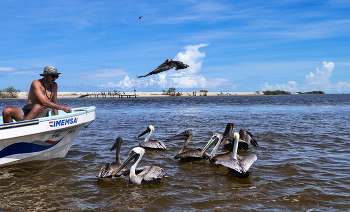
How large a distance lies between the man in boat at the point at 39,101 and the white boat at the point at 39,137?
0.34m

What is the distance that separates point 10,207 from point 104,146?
5204 mm

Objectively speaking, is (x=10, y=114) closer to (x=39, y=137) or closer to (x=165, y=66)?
(x=39, y=137)

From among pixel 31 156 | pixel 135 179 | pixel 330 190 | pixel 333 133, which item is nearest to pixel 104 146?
pixel 31 156

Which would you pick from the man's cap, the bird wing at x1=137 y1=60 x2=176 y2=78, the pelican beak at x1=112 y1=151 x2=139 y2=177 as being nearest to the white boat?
the man's cap

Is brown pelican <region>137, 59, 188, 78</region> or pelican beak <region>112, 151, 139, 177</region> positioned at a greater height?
brown pelican <region>137, 59, 188, 78</region>

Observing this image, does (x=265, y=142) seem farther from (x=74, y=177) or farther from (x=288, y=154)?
(x=74, y=177)

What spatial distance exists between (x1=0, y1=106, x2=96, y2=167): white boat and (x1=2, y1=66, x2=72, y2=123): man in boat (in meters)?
0.34

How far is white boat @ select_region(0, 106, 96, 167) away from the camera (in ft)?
21.6

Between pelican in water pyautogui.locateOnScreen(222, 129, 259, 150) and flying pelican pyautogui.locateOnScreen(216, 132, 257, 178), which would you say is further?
pelican in water pyautogui.locateOnScreen(222, 129, 259, 150)

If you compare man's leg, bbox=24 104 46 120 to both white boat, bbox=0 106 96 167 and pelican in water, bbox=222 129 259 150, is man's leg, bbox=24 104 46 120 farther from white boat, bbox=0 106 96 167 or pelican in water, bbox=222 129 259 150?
pelican in water, bbox=222 129 259 150

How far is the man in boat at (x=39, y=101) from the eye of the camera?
6.88 meters

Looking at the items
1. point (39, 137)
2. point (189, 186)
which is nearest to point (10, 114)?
point (39, 137)

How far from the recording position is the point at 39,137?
7145 mm

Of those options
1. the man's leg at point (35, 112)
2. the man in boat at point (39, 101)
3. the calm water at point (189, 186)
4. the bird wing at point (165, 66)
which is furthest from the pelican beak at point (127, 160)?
the bird wing at point (165, 66)
